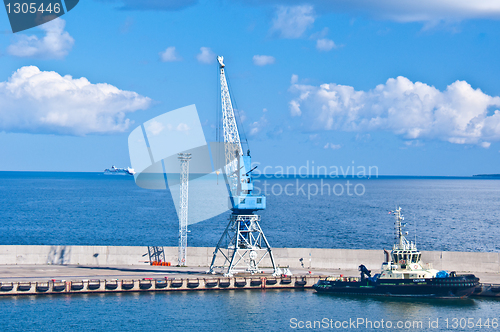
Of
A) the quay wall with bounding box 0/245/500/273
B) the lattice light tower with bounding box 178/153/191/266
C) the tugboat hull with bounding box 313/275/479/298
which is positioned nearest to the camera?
the tugboat hull with bounding box 313/275/479/298

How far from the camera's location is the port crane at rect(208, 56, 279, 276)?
81.3 metres

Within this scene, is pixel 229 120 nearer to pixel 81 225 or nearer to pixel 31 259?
pixel 31 259

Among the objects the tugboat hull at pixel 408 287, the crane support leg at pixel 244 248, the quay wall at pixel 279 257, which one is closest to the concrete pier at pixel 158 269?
the quay wall at pixel 279 257

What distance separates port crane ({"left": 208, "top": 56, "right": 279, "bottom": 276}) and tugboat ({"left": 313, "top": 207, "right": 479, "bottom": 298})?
9905 mm

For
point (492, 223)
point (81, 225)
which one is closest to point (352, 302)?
point (81, 225)

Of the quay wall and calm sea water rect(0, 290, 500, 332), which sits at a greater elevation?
the quay wall

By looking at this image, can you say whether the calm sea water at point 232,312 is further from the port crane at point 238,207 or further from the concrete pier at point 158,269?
the port crane at point 238,207

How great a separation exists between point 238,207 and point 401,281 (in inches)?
989

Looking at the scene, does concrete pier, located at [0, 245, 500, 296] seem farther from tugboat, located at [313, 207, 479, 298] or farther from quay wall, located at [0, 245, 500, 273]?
tugboat, located at [313, 207, 479, 298]

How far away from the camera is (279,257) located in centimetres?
8506

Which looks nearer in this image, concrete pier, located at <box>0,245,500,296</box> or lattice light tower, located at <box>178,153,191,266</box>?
concrete pier, located at <box>0,245,500,296</box>

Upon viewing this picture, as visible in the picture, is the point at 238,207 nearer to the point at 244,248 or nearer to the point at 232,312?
the point at 244,248

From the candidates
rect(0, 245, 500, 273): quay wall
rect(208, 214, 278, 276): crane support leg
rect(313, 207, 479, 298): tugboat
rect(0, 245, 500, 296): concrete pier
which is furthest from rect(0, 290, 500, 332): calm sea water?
rect(0, 245, 500, 273): quay wall

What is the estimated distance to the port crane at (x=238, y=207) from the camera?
81.3 meters
